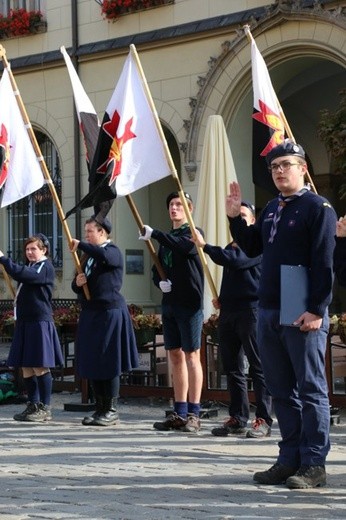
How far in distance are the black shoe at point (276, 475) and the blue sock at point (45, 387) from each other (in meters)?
4.01

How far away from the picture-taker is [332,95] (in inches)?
811

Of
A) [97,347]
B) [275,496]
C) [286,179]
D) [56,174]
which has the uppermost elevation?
[56,174]

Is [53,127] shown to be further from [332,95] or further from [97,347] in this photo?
[97,347]

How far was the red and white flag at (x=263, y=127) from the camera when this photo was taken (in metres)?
9.63

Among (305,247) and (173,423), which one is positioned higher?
(305,247)

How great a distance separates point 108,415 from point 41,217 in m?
12.1

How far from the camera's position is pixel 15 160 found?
1064 centimetres

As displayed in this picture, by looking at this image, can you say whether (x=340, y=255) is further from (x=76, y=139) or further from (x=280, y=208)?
(x=76, y=139)

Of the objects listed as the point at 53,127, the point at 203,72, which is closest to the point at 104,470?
Result: the point at 203,72

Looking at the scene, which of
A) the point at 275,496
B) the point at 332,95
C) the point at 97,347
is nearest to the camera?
the point at 275,496

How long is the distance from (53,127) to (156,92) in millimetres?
2483

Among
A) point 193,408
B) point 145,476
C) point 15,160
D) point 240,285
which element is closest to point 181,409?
point 193,408

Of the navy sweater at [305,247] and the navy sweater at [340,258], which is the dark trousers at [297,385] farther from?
the navy sweater at [340,258]

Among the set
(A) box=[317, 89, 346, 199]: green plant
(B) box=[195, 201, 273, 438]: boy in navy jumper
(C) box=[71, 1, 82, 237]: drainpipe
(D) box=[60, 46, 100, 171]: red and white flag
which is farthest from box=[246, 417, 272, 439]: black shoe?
(C) box=[71, 1, 82, 237]: drainpipe
